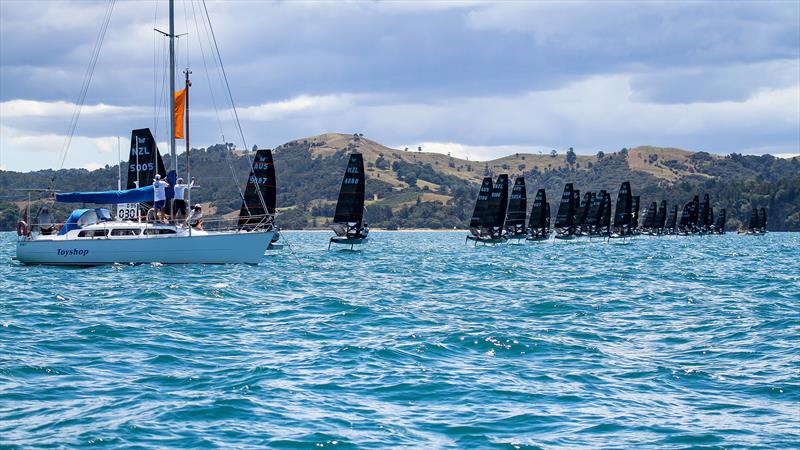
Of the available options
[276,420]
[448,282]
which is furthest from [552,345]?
[448,282]

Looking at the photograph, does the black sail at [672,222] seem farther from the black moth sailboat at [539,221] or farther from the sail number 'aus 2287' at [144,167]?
the sail number 'aus 2287' at [144,167]

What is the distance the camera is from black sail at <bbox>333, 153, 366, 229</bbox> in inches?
3095

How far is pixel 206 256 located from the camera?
139 ft

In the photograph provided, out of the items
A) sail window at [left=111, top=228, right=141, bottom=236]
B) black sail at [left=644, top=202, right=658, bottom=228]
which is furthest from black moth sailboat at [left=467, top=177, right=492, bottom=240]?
black sail at [left=644, top=202, right=658, bottom=228]

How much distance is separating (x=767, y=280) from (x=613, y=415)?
2997cm

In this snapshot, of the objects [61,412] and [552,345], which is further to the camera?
[552,345]

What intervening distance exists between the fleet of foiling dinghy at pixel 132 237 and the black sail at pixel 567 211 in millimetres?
80449

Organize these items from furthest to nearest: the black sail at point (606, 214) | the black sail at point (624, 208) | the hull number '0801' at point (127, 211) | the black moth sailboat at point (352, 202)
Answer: the black sail at point (624, 208) → the black sail at point (606, 214) → the black moth sailboat at point (352, 202) → the hull number '0801' at point (127, 211)

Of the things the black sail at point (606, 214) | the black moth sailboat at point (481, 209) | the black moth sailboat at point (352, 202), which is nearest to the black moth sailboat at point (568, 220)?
the black sail at point (606, 214)

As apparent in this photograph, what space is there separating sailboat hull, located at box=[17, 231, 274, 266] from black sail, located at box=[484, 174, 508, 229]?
59.8 metres

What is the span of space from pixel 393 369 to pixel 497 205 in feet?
281

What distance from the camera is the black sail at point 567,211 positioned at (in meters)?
122

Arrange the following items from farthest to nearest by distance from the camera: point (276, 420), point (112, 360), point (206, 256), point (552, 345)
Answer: point (206, 256), point (552, 345), point (112, 360), point (276, 420)

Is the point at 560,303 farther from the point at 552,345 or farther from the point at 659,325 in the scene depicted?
the point at 552,345
